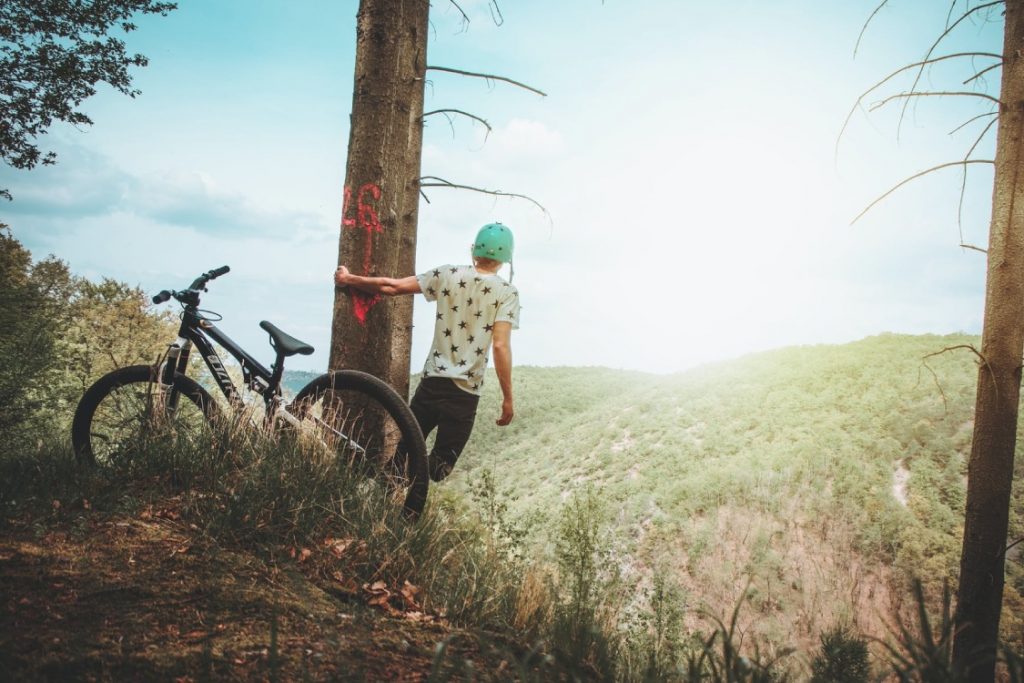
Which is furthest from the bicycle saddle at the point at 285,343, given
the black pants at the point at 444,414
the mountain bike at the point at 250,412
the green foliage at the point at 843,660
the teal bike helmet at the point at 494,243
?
the green foliage at the point at 843,660

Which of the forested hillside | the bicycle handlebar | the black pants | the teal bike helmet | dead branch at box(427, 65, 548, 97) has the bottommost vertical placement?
the forested hillside

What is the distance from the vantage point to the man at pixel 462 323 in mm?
5090

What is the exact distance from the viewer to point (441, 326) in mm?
5188

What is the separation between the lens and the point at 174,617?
108 inches

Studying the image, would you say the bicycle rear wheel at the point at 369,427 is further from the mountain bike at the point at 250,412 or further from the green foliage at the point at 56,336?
the green foliage at the point at 56,336

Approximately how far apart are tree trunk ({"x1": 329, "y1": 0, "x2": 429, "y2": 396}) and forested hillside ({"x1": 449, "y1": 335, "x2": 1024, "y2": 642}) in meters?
3.65

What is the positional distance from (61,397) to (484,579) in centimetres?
1831

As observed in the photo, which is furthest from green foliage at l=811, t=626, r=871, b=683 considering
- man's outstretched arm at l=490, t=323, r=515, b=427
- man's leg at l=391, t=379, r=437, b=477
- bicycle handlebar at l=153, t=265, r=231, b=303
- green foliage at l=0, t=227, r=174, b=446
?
green foliage at l=0, t=227, r=174, b=446

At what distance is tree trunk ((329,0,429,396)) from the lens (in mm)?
5133

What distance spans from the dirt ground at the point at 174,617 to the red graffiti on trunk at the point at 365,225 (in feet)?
6.75

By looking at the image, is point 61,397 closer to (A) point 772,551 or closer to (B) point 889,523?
(A) point 772,551

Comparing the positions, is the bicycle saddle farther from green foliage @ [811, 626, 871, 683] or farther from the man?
green foliage @ [811, 626, 871, 683]

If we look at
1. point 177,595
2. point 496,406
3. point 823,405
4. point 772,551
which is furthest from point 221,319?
point 496,406

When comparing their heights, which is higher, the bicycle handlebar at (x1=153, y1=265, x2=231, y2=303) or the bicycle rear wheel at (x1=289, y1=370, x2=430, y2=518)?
the bicycle handlebar at (x1=153, y1=265, x2=231, y2=303)
